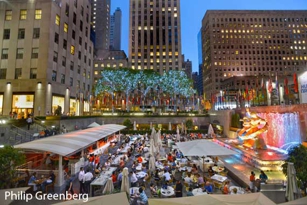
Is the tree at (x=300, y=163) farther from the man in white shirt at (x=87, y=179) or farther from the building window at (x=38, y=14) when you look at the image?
the building window at (x=38, y=14)

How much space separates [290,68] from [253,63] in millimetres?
22435

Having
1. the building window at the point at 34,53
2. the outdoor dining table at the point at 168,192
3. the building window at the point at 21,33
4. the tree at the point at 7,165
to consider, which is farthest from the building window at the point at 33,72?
the outdoor dining table at the point at 168,192

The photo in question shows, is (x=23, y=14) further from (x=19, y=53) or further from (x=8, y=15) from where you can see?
(x=19, y=53)

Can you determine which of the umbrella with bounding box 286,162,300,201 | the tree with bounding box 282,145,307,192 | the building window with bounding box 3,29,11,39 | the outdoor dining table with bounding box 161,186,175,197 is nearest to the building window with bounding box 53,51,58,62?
the building window with bounding box 3,29,11,39

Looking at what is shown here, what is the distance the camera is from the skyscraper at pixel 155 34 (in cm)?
10394

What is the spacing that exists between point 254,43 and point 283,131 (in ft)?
375

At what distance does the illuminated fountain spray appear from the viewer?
18.3 meters

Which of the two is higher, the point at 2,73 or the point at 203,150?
the point at 2,73

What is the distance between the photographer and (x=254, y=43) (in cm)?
11206

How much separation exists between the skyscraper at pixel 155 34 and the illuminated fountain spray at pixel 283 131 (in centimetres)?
8448

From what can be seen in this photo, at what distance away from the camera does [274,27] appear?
112 metres

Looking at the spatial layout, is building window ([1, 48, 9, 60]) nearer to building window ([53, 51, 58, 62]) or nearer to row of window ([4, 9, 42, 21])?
row of window ([4, 9, 42, 21])

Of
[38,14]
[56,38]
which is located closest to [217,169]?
[56,38]

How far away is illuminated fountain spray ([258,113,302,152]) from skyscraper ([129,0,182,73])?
84477 mm
